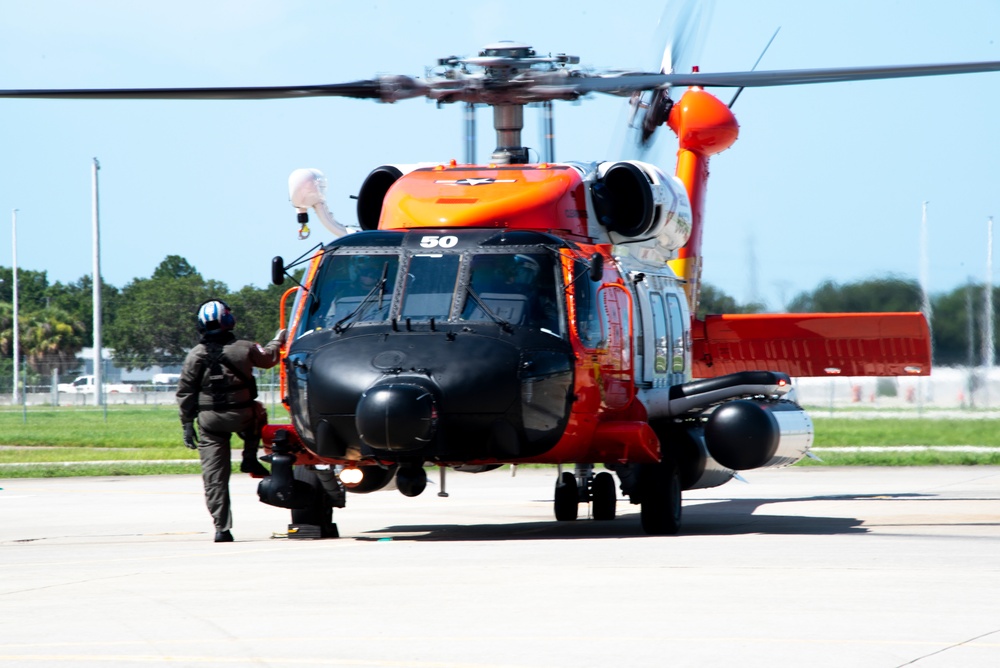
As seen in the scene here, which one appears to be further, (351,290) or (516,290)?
(351,290)

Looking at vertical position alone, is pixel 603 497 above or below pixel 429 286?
below

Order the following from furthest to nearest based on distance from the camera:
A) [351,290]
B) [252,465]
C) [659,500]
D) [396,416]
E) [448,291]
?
1. [252,465]
2. [659,500]
3. [351,290]
4. [448,291]
5. [396,416]

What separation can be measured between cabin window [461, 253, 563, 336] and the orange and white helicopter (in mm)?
14

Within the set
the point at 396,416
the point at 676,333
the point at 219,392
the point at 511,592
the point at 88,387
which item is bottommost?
the point at 511,592

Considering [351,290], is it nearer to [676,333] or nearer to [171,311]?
[676,333]

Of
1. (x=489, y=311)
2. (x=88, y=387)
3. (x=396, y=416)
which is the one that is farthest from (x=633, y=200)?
(x=88, y=387)

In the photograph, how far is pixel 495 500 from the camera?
17.9 m

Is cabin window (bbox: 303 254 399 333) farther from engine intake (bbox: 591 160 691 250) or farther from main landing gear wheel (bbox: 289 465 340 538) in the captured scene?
engine intake (bbox: 591 160 691 250)

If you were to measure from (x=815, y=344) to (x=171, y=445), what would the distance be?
20.5 m

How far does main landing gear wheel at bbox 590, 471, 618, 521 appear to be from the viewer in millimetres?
14469

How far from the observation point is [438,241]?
11641 millimetres

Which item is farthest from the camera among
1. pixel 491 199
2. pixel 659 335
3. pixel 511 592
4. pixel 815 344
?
pixel 815 344

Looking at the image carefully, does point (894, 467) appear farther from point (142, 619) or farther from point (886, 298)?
point (142, 619)

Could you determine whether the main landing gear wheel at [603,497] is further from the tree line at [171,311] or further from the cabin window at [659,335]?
the tree line at [171,311]
